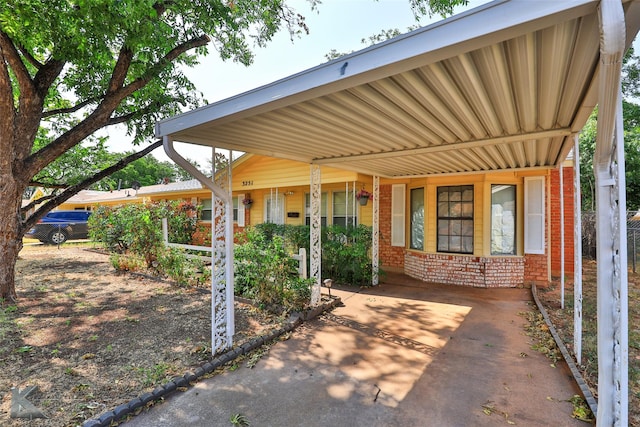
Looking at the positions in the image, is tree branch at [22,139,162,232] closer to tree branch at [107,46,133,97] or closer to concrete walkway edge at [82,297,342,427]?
tree branch at [107,46,133,97]

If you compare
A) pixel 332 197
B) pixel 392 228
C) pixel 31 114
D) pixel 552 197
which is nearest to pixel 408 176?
pixel 392 228

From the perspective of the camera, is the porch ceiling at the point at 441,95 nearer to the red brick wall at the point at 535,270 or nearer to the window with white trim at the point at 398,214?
the red brick wall at the point at 535,270

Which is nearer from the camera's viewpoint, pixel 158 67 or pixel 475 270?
pixel 158 67

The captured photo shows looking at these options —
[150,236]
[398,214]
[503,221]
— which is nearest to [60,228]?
[150,236]

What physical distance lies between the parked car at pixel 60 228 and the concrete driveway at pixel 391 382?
1681 cm

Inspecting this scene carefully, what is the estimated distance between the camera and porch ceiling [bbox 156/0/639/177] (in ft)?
5.56

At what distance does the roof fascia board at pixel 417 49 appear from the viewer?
1493 mm

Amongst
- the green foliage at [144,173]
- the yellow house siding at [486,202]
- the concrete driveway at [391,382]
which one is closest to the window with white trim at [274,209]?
the yellow house siding at [486,202]

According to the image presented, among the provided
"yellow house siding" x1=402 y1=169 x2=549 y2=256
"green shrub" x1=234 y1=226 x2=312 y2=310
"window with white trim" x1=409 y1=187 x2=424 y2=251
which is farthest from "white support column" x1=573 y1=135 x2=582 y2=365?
"window with white trim" x1=409 y1=187 x2=424 y2=251

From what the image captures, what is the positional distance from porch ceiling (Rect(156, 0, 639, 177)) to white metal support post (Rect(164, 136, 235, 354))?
0.84 metres

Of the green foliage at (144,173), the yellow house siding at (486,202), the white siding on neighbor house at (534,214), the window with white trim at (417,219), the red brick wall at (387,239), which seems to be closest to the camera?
the white siding on neighbor house at (534,214)

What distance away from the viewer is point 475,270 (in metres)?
7.36

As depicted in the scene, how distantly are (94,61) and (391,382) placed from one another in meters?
7.42

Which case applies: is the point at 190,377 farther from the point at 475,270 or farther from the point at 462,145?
the point at 475,270
